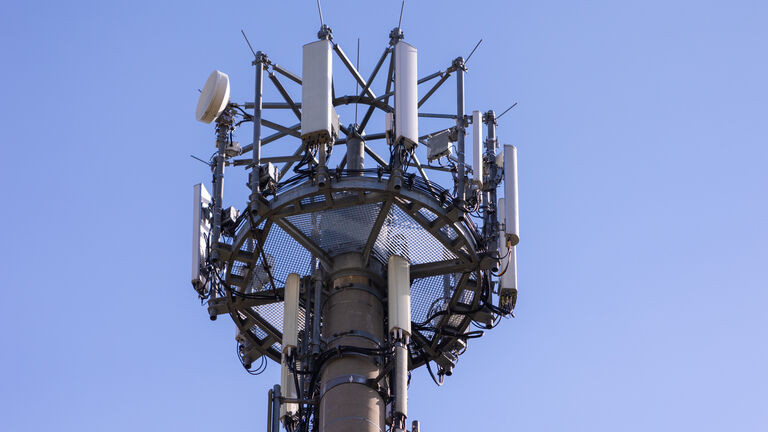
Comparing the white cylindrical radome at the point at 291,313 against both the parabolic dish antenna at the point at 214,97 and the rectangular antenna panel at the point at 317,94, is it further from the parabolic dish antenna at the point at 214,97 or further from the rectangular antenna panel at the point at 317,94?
the parabolic dish antenna at the point at 214,97

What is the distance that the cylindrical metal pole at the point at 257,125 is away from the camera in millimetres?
34219

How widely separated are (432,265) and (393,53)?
593cm

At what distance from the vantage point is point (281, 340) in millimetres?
37219

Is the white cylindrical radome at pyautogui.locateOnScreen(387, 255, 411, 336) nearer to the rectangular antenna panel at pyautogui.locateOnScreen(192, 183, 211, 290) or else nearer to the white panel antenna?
the white panel antenna

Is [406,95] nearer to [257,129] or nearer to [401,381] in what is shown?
[257,129]

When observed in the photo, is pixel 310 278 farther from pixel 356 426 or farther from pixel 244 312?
pixel 356 426

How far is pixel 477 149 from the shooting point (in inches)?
1391

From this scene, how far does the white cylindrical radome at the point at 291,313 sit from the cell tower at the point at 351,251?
0.04 metres

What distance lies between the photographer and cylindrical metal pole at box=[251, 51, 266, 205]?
3422 cm

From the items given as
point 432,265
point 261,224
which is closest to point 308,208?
point 261,224

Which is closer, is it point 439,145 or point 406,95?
point 406,95
